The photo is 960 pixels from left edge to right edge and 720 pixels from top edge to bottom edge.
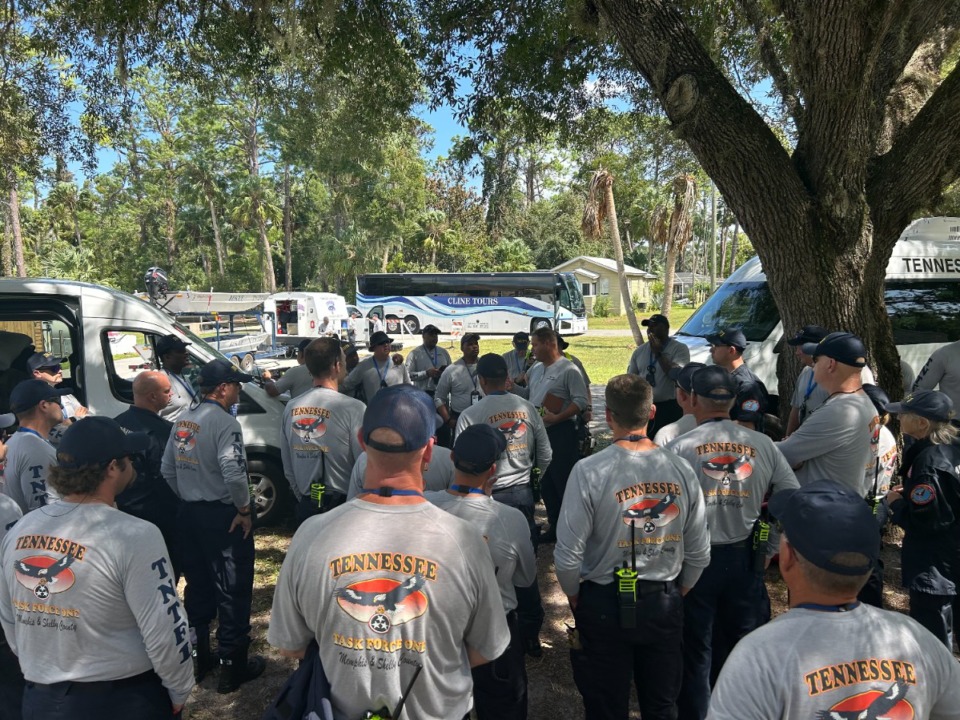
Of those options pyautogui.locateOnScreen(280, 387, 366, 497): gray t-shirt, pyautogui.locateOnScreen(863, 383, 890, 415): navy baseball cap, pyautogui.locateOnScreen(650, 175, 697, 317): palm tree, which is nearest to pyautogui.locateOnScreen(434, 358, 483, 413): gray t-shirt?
pyautogui.locateOnScreen(280, 387, 366, 497): gray t-shirt

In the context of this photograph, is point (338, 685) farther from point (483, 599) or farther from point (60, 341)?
point (60, 341)

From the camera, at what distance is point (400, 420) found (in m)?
2.03

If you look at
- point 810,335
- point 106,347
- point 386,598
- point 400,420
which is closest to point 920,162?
point 810,335

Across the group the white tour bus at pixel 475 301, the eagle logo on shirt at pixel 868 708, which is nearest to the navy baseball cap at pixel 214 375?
the eagle logo on shirt at pixel 868 708

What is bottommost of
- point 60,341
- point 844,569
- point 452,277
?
point 844,569

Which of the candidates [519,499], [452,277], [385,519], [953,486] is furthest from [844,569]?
[452,277]

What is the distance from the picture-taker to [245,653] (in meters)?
4.14

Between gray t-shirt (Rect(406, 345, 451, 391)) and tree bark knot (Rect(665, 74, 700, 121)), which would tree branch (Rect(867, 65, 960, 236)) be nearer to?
tree bark knot (Rect(665, 74, 700, 121))

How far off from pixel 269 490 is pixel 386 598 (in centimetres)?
508

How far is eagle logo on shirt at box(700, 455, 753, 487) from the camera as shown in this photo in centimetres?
336

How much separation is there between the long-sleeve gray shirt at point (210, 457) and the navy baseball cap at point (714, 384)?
269 centimetres

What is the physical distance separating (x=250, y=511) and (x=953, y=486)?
13.3 ft

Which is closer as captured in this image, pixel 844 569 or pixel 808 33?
pixel 844 569

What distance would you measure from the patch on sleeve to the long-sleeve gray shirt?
12.4 feet
